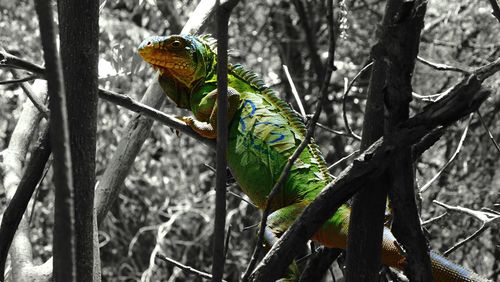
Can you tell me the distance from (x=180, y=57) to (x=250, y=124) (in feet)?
1.15

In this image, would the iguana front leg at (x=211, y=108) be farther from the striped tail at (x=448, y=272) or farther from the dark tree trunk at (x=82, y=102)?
the dark tree trunk at (x=82, y=102)

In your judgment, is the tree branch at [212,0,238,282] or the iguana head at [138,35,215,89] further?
the iguana head at [138,35,215,89]

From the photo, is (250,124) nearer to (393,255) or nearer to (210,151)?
(393,255)

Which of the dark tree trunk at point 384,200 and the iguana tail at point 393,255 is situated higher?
the dark tree trunk at point 384,200

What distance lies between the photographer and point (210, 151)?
6.12 metres

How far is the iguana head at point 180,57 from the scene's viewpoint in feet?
9.82

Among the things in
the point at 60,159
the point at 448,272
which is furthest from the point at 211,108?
the point at 60,159

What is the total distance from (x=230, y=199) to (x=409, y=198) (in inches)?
209

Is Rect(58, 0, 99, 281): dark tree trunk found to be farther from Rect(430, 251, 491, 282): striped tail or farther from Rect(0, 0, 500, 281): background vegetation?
Rect(0, 0, 500, 281): background vegetation

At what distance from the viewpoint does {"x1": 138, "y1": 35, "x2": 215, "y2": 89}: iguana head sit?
2.99 meters

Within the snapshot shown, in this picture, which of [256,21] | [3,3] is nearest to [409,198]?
[3,3]

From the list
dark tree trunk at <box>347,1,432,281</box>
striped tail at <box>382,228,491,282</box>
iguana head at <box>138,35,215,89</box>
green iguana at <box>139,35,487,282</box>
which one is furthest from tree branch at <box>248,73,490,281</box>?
iguana head at <box>138,35,215,89</box>

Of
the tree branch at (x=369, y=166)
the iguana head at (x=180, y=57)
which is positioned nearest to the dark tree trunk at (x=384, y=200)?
the tree branch at (x=369, y=166)

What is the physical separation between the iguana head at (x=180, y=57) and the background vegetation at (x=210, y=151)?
8.18ft
